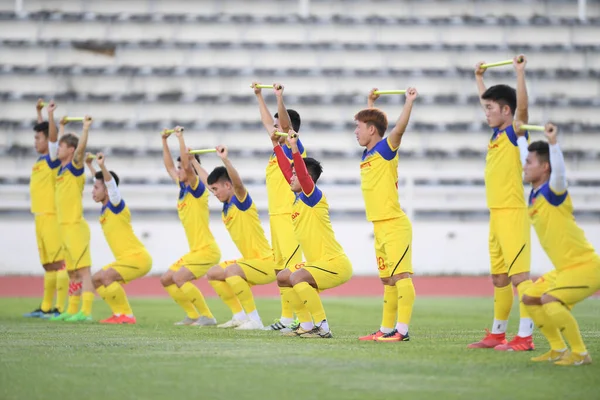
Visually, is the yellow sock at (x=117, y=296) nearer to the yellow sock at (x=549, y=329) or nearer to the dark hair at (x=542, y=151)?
the yellow sock at (x=549, y=329)

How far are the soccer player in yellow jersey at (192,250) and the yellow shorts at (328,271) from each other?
2.08 metres

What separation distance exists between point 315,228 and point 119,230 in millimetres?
2918

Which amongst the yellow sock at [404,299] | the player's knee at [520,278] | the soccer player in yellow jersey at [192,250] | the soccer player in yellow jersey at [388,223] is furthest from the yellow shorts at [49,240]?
the player's knee at [520,278]

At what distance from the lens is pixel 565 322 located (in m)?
5.58

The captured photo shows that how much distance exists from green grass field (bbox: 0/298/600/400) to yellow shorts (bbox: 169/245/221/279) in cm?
130

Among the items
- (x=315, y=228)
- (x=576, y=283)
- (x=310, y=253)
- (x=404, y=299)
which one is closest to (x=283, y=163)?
(x=315, y=228)

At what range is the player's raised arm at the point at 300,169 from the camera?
738 cm

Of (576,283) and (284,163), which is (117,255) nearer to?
(284,163)

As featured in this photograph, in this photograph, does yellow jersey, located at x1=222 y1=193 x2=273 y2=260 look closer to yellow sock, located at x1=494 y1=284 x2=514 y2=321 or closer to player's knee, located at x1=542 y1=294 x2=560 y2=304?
yellow sock, located at x1=494 y1=284 x2=514 y2=321

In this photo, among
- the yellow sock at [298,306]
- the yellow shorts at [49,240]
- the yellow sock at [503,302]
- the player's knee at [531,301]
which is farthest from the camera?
the yellow shorts at [49,240]

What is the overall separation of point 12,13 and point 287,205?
47.2 feet

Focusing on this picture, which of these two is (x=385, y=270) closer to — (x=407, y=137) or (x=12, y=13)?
(x=407, y=137)

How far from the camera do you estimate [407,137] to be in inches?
813

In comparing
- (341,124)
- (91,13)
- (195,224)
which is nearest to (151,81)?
(91,13)
